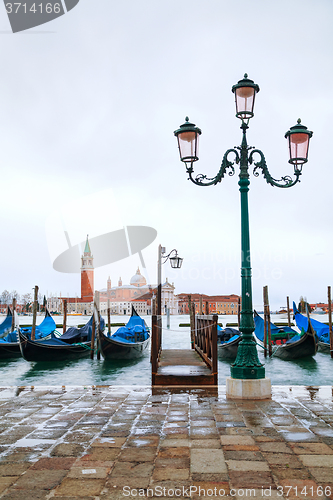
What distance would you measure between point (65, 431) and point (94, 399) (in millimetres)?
1222

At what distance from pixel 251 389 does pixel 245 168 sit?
2505 mm

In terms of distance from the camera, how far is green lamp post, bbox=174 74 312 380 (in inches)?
178

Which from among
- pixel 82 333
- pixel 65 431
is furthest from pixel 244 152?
pixel 82 333

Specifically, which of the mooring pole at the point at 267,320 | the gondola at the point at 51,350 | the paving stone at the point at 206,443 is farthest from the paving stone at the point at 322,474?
the mooring pole at the point at 267,320

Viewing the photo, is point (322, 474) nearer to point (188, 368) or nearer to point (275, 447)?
point (275, 447)

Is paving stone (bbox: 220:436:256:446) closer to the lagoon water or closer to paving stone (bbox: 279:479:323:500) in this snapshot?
paving stone (bbox: 279:479:323:500)

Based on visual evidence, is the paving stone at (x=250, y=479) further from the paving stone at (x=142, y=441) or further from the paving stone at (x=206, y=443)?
the paving stone at (x=142, y=441)

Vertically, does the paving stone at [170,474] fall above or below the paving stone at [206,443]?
above

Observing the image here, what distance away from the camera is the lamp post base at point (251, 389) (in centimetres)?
430

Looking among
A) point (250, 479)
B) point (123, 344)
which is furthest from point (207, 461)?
point (123, 344)

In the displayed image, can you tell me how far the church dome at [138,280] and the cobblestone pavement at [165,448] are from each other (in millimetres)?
76680

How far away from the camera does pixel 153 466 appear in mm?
2387

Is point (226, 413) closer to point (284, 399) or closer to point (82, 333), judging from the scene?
point (284, 399)

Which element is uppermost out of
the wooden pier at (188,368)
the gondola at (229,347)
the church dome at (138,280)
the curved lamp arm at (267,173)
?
the church dome at (138,280)
